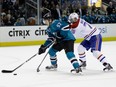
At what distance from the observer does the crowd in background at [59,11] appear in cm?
1169

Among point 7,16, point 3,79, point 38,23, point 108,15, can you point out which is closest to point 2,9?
point 7,16

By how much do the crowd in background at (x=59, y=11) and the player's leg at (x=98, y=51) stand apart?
4.51m

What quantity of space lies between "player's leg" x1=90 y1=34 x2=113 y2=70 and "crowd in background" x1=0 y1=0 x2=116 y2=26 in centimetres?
451

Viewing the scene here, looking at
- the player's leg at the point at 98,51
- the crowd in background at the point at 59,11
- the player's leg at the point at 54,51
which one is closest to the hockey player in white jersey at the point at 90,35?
the player's leg at the point at 98,51

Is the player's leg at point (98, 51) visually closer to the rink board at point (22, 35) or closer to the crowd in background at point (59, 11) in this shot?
the crowd in background at point (59, 11)

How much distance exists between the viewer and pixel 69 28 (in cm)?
613

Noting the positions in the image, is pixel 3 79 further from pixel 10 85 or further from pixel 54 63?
pixel 54 63

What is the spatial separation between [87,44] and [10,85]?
1.85 m

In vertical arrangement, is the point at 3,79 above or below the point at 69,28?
below

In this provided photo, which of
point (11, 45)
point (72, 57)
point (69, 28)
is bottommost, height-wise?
point (11, 45)

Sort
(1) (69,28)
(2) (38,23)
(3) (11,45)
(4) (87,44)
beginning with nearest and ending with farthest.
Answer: (1) (69,28) → (4) (87,44) → (3) (11,45) → (2) (38,23)

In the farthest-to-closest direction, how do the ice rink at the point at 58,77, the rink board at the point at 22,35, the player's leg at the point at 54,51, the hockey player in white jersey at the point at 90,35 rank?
the rink board at the point at 22,35
the player's leg at the point at 54,51
the hockey player in white jersey at the point at 90,35
the ice rink at the point at 58,77

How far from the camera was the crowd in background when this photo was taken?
11688 mm

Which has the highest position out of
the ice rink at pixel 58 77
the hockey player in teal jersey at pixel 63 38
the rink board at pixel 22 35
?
the hockey player in teal jersey at pixel 63 38
